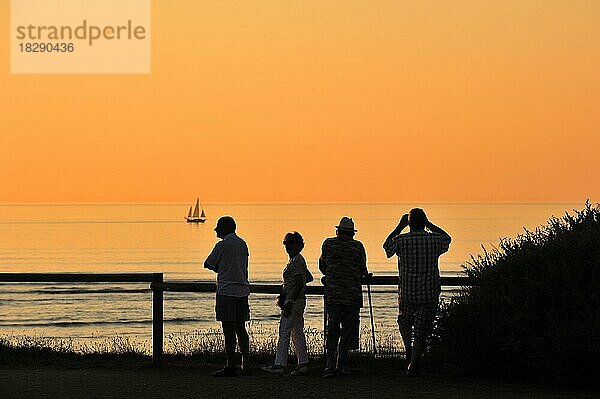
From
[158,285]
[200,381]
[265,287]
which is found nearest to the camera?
[200,381]

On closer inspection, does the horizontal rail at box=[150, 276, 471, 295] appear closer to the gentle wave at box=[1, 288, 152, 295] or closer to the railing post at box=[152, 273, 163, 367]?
the railing post at box=[152, 273, 163, 367]

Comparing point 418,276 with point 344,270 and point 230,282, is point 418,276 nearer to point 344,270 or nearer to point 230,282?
point 344,270

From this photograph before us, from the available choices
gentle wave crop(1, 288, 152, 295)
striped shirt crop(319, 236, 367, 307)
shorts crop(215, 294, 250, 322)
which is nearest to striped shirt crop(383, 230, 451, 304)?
striped shirt crop(319, 236, 367, 307)

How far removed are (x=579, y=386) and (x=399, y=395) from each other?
7.17ft

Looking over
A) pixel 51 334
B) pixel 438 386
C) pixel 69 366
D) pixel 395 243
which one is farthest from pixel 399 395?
pixel 51 334

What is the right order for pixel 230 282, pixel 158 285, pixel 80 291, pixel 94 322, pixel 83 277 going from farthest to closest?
pixel 80 291 → pixel 94 322 → pixel 83 277 → pixel 158 285 → pixel 230 282

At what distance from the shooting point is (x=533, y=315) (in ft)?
41.9

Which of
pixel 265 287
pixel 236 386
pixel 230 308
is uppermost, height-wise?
pixel 265 287

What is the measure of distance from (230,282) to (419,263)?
2.39m

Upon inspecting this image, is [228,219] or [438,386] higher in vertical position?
[228,219]

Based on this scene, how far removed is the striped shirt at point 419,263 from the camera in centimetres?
1343

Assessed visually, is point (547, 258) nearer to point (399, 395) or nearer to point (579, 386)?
point (579, 386)

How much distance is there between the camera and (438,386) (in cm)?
1287

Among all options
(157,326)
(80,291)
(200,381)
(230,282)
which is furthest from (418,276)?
(80,291)
